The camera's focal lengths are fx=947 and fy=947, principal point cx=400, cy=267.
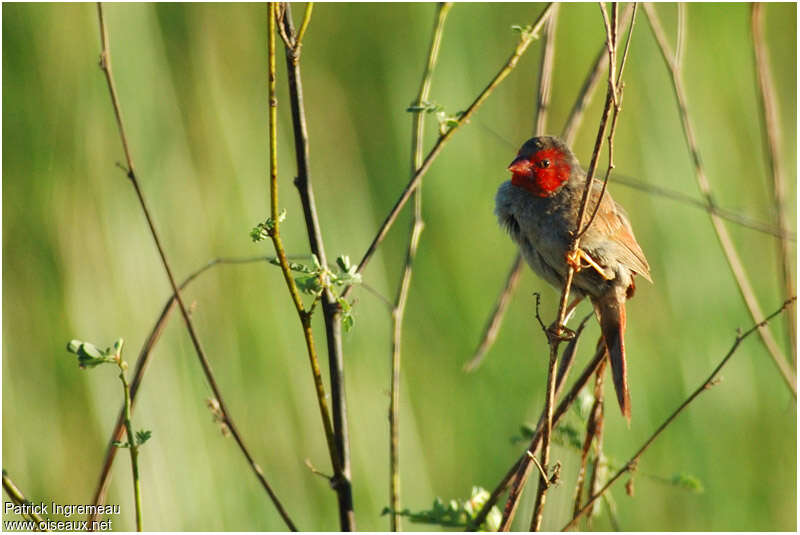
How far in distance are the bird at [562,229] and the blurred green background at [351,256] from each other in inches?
30.2

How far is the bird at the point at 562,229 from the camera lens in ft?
→ 8.93

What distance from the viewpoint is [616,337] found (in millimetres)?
2629

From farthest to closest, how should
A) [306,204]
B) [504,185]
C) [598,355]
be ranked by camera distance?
[504,185] → [598,355] → [306,204]

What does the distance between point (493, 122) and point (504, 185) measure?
109 cm

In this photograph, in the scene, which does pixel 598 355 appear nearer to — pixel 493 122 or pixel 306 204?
pixel 306 204

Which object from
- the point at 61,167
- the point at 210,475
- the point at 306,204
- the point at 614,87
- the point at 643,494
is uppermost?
the point at 61,167

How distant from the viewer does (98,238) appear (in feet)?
11.4

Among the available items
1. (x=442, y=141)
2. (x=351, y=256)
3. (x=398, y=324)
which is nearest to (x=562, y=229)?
(x=398, y=324)

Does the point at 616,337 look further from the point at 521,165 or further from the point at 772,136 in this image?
the point at 772,136

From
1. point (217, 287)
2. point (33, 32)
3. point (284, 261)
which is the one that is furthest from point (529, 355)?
point (284, 261)

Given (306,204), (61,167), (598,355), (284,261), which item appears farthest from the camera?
(61,167)

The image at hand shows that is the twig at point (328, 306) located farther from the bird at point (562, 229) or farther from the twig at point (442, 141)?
the bird at point (562, 229)

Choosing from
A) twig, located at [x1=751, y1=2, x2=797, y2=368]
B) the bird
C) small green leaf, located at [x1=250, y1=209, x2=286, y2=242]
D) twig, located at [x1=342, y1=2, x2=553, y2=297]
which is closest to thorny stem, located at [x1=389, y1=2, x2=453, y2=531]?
twig, located at [x1=342, y1=2, x2=553, y2=297]

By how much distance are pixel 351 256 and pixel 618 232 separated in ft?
3.81
